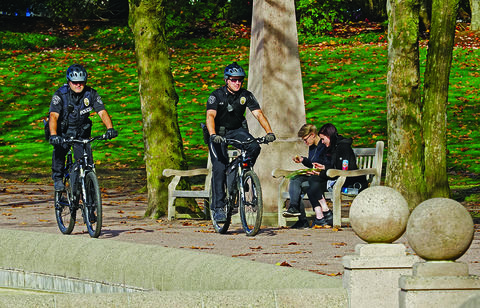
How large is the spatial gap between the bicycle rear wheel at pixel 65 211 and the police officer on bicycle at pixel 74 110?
0.60 meters

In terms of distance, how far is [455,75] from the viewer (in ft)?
105

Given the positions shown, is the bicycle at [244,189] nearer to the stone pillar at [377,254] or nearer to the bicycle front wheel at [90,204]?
the bicycle front wheel at [90,204]

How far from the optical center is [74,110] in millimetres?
10859

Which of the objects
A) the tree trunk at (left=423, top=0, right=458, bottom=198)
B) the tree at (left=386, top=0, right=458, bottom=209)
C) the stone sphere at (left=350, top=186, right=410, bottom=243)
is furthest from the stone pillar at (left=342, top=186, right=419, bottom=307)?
the tree trunk at (left=423, top=0, right=458, bottom=198)

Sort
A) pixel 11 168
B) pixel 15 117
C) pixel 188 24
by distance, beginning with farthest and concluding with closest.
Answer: pixel 188 24, pixel 15 117, pixel 11 168

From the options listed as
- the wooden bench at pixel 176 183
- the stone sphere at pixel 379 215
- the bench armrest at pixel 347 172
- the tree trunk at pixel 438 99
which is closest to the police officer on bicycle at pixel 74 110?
the wooden bench at pixel 176 183

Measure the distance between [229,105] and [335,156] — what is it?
2.04 m

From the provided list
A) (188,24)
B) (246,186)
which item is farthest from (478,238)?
(188,24)

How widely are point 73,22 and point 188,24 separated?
24.1 feet

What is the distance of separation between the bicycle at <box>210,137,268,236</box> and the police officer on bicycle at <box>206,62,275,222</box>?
0.08 metres

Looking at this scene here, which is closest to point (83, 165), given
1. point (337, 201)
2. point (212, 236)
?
point (212, 236)

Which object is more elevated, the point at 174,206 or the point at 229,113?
the point at 229,113

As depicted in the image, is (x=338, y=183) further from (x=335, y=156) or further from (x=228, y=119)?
(x=228, y=119)

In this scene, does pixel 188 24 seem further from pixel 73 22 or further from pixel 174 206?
pixel 174 206
